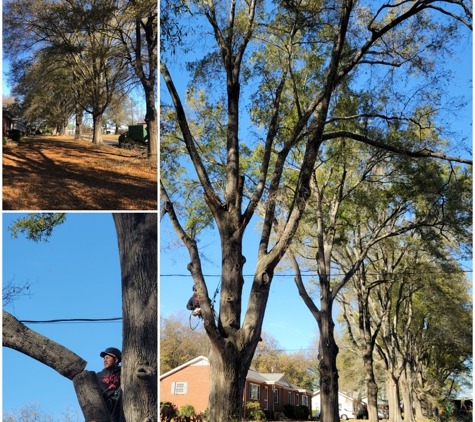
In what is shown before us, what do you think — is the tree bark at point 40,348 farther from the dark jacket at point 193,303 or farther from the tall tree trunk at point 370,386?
the tall tree trunk at point 370,386

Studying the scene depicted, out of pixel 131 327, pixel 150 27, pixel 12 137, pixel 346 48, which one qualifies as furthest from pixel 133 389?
pixel 346 48

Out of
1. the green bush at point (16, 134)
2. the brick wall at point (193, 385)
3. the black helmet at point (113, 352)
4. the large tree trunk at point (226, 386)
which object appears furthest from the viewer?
the brick wall at point (193, 385)

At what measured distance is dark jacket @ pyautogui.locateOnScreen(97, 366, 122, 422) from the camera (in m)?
5.31

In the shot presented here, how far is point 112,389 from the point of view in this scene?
541cm

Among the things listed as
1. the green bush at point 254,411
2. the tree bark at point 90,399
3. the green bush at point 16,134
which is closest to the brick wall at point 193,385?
the green bush at point 254,411

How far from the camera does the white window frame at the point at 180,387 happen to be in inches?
1047

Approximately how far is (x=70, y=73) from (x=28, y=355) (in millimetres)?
3424

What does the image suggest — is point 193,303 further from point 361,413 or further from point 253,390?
point 361,413

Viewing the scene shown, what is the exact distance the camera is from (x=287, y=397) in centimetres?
3381

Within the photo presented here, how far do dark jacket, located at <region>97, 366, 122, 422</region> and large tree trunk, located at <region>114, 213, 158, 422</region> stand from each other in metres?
0.10

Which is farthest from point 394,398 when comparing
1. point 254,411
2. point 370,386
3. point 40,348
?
point 40,348

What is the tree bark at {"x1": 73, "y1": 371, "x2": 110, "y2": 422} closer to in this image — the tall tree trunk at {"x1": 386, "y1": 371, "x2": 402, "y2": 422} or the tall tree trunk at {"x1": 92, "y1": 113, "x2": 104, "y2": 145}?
the tall tree trunk at {"x1": 92, "y1": 113, "x2": 104, "y2": 145}

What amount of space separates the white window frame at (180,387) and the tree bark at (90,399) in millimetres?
22304

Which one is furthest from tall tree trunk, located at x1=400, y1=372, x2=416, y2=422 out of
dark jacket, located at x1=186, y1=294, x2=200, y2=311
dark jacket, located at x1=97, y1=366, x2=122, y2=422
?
dark jacket, located at x1=97, y1=366, x2=122, y2=422
